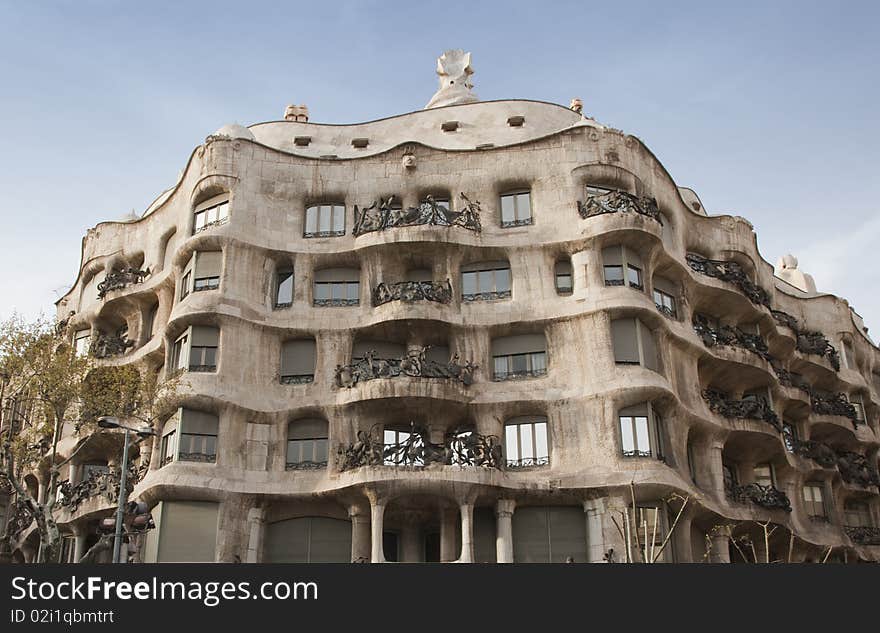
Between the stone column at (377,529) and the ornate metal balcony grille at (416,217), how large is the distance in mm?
9866

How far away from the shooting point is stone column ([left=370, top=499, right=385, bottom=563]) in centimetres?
Result: 3206

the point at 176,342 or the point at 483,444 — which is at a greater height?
the point at 176,342

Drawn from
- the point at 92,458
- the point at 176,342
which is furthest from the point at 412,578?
the point at 92,458

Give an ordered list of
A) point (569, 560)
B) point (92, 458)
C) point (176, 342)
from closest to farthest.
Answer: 1. point (569, 560)
2. point (176, 342)
3. point (92, 458)

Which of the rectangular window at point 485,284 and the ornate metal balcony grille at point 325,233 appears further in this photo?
the ornate metal balcony grille at point 325,233

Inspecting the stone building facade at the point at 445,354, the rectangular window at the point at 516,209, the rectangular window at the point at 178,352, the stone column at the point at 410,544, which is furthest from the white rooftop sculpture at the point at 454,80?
the stone column at the point at 410,544

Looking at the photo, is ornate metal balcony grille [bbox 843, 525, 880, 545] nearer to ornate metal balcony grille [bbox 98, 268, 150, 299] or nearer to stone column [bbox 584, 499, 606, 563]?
stone column [bbox 584, 499, 606, 563]

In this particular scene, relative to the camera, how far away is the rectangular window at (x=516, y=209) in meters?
37.8

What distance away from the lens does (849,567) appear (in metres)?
15.5

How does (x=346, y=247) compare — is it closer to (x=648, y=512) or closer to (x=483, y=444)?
(x=483, y=444)

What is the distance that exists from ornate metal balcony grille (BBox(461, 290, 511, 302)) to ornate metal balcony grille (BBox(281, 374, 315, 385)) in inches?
231

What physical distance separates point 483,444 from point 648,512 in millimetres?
5490

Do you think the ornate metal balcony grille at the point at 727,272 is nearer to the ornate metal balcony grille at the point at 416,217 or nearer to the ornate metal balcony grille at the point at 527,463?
the ornate metal balcony grille at the point at 416,217

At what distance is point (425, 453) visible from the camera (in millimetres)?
32438
